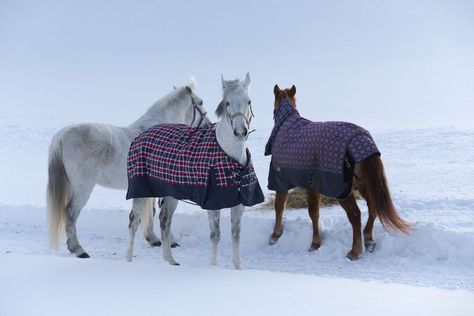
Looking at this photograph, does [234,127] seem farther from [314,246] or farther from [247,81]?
[314,246]

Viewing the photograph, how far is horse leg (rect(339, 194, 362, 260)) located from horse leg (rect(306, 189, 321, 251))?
19.3 inches

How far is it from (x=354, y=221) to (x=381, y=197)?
0.48m

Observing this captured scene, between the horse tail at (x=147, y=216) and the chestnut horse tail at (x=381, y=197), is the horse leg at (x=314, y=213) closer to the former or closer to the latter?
the chestnut horse tail at (x=381, y=197)

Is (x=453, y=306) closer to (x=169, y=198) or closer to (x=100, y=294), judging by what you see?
(x=100, y=294)

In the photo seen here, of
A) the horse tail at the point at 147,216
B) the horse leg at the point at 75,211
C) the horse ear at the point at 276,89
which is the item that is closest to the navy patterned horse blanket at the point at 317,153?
the horse ear at the point at 276,89

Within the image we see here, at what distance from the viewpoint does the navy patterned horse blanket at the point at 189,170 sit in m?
4.61

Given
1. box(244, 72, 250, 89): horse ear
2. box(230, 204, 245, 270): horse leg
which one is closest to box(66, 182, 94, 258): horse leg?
box(230, 204, 245, 270): horse leg

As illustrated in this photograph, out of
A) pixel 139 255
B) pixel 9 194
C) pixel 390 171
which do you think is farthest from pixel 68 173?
pixel 390 171

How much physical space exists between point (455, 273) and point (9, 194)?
785 cm

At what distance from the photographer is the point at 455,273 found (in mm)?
4816

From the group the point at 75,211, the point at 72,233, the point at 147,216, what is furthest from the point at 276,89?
the point at 72,233

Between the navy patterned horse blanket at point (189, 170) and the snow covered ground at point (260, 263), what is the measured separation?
72cm

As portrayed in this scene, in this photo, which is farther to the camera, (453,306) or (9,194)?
(9,194)

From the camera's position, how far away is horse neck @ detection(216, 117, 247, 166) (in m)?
4.62
